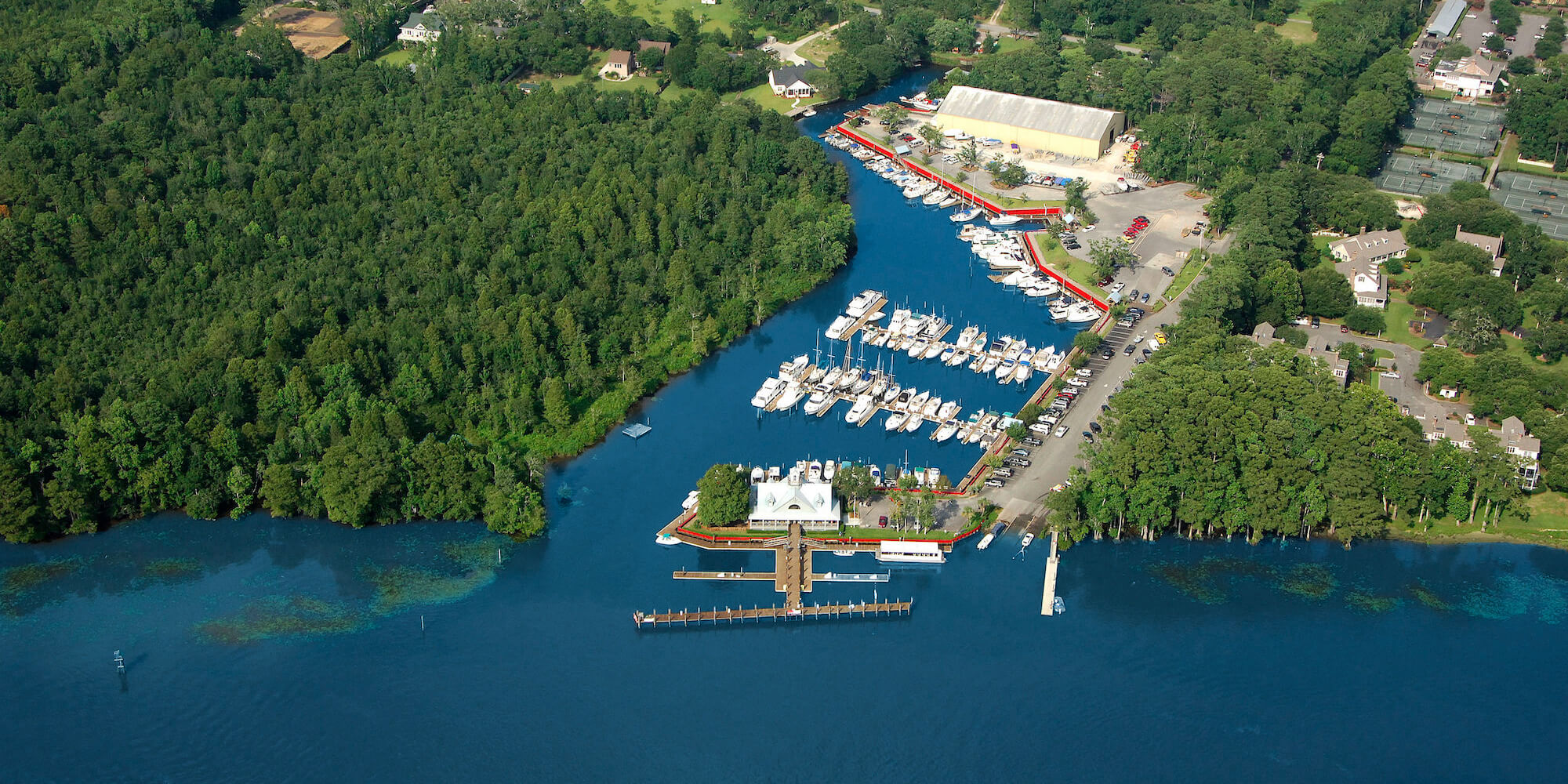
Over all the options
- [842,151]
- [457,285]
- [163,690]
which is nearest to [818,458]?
[457,285]

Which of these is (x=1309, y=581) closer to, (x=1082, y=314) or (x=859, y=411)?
(x=859, y=411)

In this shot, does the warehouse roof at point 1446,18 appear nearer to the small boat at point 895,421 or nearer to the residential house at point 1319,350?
the residential house at point 1319,350

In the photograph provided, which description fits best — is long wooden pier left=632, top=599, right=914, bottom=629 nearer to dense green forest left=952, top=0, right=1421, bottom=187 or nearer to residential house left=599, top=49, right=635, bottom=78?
dense green forest left=952, top=0, right=1421, bottom=187

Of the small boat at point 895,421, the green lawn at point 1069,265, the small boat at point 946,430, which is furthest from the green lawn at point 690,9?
the small boat at point 946,430

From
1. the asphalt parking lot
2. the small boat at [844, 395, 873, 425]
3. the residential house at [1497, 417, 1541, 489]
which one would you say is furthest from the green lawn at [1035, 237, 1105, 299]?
the residential house at [1497, 417, 1541, 489]

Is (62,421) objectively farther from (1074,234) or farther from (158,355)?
(1074,234)

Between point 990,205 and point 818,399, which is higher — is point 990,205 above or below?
above

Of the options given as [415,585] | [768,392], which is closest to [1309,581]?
[768,392]
